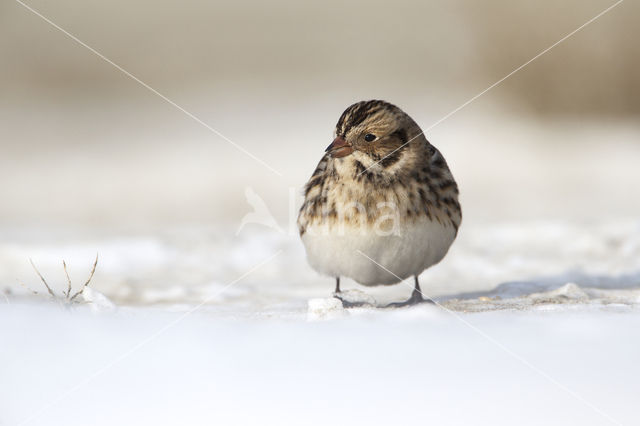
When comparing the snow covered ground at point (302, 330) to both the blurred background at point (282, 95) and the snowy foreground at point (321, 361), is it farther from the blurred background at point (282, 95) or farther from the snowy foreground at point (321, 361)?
the blurred background at point (282, 95)

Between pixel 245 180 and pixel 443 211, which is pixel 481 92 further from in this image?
pixel 443 211

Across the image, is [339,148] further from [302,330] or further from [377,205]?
[302,330]

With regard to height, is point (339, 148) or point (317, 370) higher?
point (339, 148)

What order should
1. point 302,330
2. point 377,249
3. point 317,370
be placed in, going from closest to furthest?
point 317,370, point 302,330, point 377,249

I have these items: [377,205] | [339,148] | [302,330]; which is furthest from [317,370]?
[339,148]

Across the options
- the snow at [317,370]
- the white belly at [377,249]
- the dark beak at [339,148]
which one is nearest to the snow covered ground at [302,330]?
the snow at [317,370]

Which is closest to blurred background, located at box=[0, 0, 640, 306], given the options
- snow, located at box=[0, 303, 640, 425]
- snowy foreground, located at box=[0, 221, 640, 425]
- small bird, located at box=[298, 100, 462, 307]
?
small bird, located at box=[298, 100, 462, 307]
